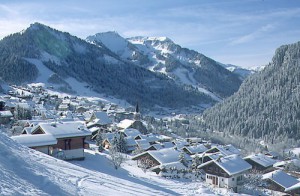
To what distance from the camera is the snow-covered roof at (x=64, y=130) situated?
40.0 m

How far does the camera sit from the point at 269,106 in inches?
6112

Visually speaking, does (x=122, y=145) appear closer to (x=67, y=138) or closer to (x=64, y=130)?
(x=64, y=130)

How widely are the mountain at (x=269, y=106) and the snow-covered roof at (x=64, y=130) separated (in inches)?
4141

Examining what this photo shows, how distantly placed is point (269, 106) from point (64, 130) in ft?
425

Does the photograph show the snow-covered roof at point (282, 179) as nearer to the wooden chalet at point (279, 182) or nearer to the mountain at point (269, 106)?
the wooden chalet at point (279, 182)

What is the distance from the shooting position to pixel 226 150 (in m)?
70.1

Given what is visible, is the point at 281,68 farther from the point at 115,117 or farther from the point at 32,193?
the point at 32,193

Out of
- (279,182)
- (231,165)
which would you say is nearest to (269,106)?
(279,182)

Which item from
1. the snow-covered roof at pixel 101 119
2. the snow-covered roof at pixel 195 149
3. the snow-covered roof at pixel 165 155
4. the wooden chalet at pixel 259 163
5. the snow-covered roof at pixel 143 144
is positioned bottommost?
the wooden chalet at pixel 259 163

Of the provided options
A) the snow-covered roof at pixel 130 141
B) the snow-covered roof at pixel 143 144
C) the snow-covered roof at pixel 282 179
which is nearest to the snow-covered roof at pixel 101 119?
the snow-covered roof at pixel 130 141

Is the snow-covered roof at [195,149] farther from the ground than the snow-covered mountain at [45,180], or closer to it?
closer to it

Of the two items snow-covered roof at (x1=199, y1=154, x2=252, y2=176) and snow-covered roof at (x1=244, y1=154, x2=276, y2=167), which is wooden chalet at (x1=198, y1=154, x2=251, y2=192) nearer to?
snow-covered roof at (x1=199, y1=154, x2=252, y2=176)

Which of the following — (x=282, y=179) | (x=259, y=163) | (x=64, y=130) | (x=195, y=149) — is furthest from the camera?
(x=195, y=149)

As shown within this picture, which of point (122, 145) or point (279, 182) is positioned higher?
point (122, 145)
